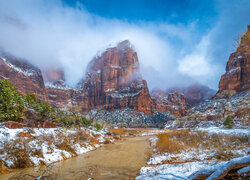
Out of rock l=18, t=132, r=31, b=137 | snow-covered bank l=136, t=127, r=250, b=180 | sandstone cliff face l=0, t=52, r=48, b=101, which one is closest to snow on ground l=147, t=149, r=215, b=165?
snow-covered bank l=136, t=127, r=250, b=180

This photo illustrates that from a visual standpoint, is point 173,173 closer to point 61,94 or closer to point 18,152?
point 18,152

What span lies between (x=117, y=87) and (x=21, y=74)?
107031mm

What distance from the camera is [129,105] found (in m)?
147

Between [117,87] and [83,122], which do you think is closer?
[83,122]

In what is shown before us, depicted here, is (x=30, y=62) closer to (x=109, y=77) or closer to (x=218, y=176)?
(x=109, y=77)

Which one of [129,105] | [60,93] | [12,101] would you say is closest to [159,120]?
[129,105]

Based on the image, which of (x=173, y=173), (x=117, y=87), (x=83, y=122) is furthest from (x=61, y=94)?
(x=173, y=173)

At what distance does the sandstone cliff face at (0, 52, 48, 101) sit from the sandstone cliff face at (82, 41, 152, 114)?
2451 inches

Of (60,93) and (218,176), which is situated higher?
(60,93)

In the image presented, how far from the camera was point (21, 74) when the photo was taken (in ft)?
412

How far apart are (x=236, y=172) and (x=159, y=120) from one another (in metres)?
127

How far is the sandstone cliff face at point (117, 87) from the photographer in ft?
496

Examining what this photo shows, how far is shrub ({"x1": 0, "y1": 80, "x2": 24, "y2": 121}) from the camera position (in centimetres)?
1238

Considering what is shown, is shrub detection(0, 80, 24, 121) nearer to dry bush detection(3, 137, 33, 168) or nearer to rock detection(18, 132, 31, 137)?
rock detection(18, 132, 31, 137)
